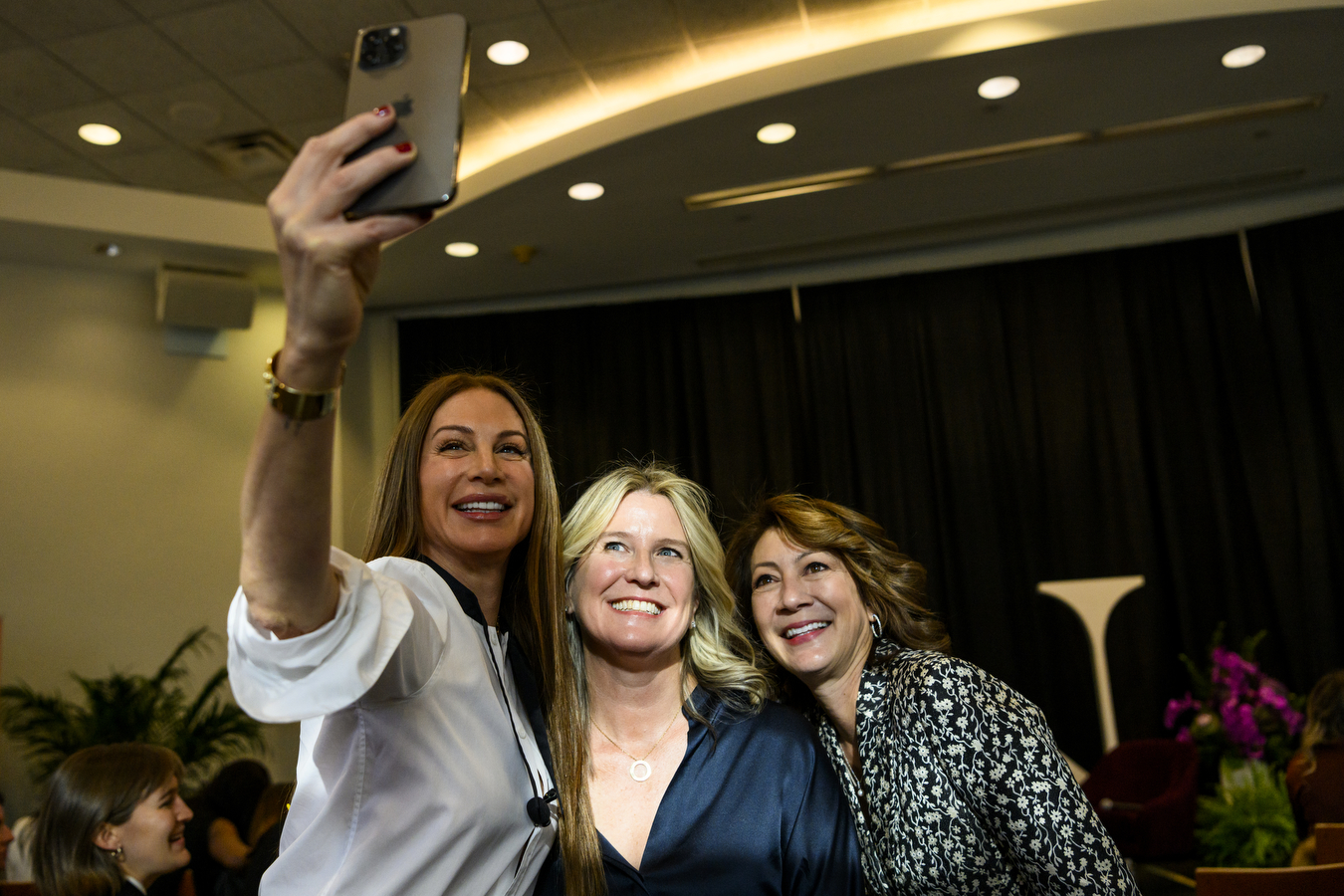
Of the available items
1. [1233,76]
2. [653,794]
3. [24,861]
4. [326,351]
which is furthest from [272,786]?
[1233,76]

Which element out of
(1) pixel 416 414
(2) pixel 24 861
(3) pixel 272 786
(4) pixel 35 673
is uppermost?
(1) pixel 416 414

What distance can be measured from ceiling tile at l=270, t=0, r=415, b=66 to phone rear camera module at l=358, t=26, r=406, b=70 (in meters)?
4.26

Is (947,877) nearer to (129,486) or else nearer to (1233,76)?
(1233,76)

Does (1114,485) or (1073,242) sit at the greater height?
(1073,242)

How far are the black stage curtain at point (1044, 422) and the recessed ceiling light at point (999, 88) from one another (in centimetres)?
246

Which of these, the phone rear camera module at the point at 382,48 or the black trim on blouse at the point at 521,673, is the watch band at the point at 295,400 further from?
the black trim on blouse at the point at 521,673

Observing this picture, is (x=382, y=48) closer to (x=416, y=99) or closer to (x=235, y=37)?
(x=416, y=99)

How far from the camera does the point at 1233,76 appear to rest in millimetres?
5574

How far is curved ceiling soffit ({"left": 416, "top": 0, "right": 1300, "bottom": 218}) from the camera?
16.4 feet

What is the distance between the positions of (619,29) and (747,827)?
4.42 m

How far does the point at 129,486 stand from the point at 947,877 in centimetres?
643

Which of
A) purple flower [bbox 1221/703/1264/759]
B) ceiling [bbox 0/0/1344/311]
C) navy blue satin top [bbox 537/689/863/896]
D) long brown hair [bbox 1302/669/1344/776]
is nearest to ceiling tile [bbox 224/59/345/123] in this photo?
ceiling [bbox 0/0/1344/311]

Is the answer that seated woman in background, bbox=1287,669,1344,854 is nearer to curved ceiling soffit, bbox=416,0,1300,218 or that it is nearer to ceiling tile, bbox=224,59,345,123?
curved ceiling soffit, bbox=416,0,1300,218

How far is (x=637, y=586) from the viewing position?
2160 millimetres
